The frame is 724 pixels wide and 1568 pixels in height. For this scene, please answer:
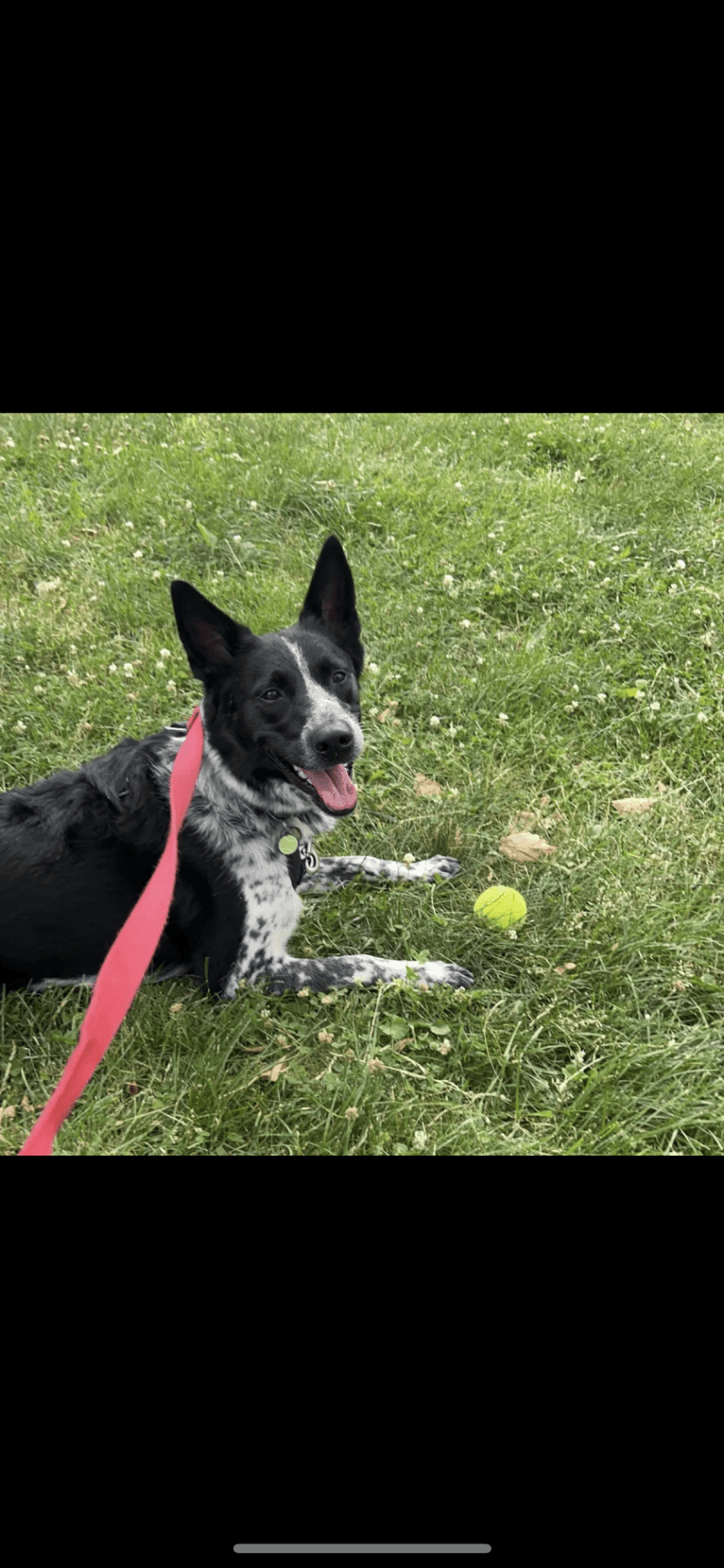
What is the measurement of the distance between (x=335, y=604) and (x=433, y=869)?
1203mm

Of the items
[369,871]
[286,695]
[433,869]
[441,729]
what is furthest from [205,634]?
[441,729]

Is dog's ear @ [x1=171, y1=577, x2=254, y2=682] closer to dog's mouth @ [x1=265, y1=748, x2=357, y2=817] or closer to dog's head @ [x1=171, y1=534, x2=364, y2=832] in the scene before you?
dog's head @ [x1=171, y1=534, x2=364, y2=832]

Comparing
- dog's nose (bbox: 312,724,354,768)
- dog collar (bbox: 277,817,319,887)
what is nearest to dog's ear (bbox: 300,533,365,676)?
dog's nose (bbox: 312,724,354,768)

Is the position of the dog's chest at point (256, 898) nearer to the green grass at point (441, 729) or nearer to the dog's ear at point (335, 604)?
the green grass at point (441, 729)

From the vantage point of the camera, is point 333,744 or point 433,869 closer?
point 333,744

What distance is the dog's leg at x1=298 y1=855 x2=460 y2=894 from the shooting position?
12.4ft

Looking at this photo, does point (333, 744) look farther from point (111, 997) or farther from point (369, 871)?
point (111, 997)

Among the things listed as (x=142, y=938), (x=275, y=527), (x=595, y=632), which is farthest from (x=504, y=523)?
(x=142, y=938)

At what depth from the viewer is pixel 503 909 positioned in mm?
3494

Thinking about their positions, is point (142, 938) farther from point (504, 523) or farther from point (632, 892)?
point (504, 523)

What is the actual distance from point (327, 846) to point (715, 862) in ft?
5.27

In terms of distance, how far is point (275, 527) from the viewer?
5641mm

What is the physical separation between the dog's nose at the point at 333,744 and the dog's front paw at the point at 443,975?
856mm

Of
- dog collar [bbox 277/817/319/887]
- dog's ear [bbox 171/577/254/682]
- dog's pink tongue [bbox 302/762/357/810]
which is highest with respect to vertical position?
dog's ear [bbox 171/577/254/682]
